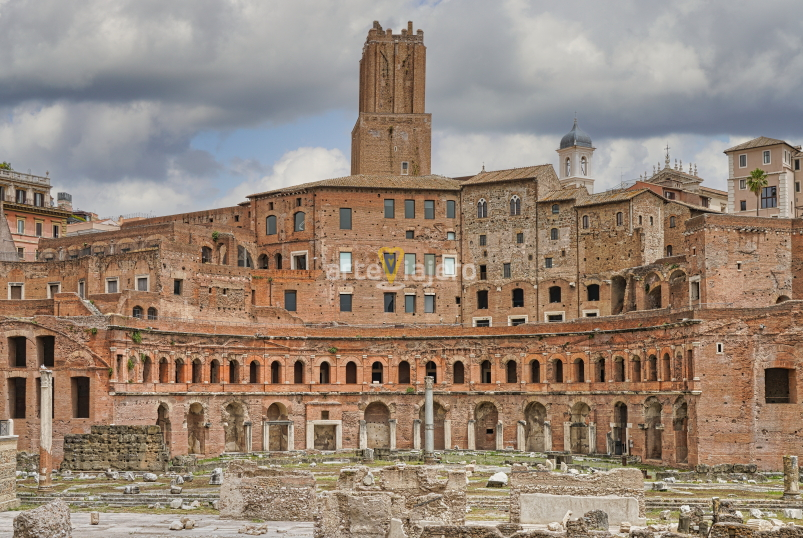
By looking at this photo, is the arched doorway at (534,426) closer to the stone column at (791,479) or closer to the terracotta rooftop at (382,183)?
the terracotta rooftop at (382,183)

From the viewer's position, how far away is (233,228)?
238 ft

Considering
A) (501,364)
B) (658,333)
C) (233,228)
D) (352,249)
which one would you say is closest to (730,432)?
(658,333)

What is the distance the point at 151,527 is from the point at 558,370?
120 feet

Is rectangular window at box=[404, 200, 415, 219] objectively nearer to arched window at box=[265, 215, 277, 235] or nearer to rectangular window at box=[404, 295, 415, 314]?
rectangular window at box=[404, 295, 415, 314]

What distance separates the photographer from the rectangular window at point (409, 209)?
72875mm

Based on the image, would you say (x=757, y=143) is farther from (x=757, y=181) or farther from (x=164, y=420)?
(x=164, y=420)

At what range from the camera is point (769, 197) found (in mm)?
76812

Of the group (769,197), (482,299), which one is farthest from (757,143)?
(482,299)

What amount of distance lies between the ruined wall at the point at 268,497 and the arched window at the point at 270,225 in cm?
4130

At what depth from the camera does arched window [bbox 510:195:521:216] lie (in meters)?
72.3

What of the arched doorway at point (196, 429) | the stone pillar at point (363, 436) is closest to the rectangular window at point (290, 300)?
the stone pillar at point (363, 436)

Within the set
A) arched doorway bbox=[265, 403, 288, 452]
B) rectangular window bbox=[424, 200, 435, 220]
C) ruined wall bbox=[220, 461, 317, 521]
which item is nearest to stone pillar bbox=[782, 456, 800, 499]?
ruined wall bbox=[220, 461, 317, 521]

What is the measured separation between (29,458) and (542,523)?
2900 centimetres

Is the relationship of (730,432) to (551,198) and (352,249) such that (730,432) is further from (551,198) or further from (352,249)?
(352,249)
